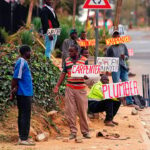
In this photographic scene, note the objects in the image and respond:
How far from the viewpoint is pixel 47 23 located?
47.6ft

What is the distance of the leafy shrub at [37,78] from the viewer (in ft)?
36.1

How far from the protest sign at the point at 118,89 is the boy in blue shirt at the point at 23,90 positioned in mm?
2161

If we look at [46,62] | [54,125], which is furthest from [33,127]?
[46,62]

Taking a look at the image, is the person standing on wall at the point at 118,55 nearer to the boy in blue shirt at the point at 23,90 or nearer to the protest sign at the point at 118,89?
the protest sign at the point at 118,89

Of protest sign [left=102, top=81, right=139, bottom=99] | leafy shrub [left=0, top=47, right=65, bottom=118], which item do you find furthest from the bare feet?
leafy shrub [left=0, top=47, right=65, bottom=118]

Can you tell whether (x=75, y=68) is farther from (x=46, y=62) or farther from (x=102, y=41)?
(x=102, y=41)

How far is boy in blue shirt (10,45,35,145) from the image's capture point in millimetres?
9844

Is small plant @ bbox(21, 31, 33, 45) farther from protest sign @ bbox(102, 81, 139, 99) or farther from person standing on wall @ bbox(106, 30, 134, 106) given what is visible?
protest sign @ bbox(102, 81, 139, 99)

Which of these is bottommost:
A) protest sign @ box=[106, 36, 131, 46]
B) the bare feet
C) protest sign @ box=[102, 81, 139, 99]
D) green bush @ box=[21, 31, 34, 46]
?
the bare feet

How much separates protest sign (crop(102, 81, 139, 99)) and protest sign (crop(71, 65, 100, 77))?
87cm

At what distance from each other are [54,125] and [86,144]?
1471 millimetres

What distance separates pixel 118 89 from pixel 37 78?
153cm

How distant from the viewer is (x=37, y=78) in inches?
468

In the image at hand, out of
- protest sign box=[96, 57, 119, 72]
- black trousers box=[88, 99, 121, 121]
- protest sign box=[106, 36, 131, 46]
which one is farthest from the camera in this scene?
protest sign box=[106, 36, 131, 46]
